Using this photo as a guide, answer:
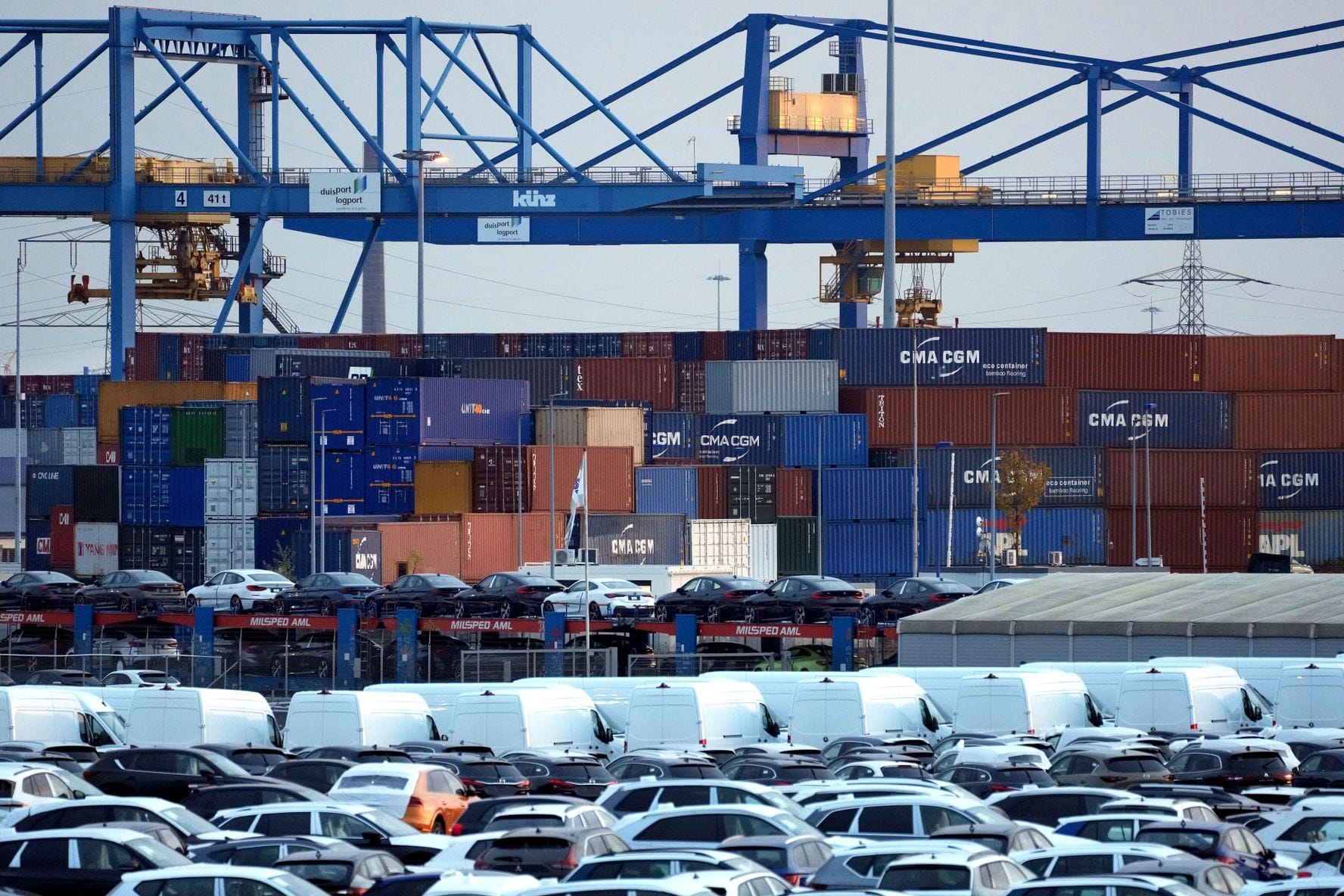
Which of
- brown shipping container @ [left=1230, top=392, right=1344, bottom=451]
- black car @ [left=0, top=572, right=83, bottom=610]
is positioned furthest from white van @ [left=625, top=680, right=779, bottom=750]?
brown shipping container @ [left=1230, top=392, right=1344, bottom=451]

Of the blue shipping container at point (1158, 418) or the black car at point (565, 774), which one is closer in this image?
the black car at point (565, 774)

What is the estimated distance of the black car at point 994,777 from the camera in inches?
851

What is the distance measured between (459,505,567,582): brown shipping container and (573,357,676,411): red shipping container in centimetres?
1146

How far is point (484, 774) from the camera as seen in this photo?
2231 centimetres

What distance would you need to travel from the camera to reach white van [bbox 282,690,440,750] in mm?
26422

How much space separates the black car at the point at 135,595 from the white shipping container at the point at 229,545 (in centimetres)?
898

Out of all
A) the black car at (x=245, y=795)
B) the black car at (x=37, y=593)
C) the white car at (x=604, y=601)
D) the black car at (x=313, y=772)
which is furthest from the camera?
the black car at (x=37, y=593)

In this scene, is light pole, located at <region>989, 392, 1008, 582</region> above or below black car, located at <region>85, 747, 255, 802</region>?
above

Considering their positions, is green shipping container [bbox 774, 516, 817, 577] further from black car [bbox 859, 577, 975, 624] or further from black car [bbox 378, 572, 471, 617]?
black car [bbox 859, 577, 975, 624]

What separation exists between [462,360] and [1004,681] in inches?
1856

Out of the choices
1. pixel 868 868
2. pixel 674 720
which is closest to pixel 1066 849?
pixel 868 868

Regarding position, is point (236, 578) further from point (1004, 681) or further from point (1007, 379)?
point (1007, 379)

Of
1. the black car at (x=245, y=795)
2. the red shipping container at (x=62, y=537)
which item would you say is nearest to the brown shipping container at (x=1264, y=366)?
the red shipping container at (x=62, y=537)

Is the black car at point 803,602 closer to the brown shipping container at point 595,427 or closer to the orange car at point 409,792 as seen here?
the brown shipping container at point 595,427
